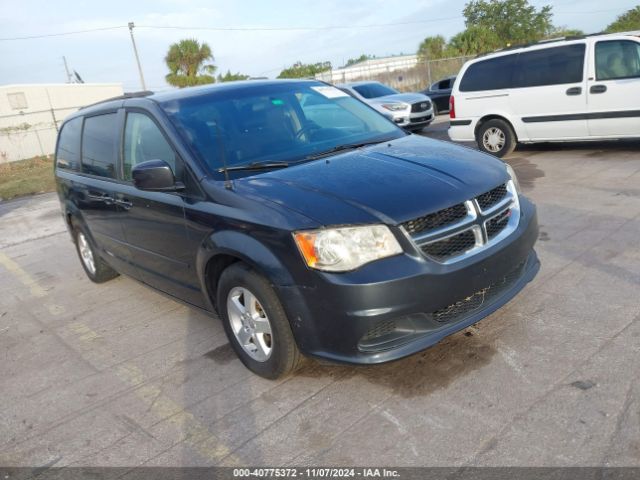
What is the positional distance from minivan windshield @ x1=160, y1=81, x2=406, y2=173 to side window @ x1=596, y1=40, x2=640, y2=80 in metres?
5.47

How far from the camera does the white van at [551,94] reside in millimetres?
8086

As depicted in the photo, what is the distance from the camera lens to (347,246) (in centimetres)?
278

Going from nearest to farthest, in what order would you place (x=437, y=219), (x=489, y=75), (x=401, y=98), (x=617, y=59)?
(x=437, y=219), (x=617, y=59), (x=489, y=75), (x=401, y=98)

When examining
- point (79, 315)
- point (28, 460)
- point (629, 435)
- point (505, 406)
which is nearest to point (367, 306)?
point (505, 406)

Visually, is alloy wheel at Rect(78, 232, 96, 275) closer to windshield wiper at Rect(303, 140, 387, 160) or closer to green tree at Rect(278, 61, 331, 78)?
windshield wiper at Rect(303, 140, 387, 160)

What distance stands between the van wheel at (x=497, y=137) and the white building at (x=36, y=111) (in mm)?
22925

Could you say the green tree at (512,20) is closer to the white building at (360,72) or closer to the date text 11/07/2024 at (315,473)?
the white building at (360,72)

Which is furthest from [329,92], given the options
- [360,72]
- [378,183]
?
[360,72]

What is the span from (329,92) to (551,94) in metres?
5.64

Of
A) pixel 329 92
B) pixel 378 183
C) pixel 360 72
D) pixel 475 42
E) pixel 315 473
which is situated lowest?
pixel 315 473

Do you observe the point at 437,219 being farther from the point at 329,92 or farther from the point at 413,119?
the point at 413,119

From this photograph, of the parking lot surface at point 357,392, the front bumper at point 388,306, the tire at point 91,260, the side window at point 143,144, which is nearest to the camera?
the parking lot surface at point 357,392

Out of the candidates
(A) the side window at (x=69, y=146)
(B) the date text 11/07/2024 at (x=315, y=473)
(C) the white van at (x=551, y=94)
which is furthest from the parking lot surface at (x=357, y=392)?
(C) the white van at (x=551, y=94)

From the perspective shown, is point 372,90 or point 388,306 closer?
point 388,306
